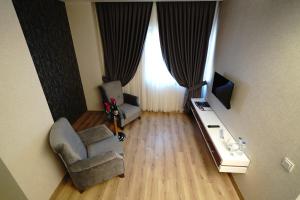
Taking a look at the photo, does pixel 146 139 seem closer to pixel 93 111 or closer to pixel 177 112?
pixel 177 112

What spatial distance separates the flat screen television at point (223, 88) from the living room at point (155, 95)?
0.06 ft

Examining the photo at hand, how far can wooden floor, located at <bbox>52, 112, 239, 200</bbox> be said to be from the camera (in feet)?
6.31

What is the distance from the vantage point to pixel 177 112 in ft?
12.5

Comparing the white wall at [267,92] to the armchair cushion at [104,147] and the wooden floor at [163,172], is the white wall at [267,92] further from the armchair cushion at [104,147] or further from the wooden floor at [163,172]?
the armchair cushion at [104,147]

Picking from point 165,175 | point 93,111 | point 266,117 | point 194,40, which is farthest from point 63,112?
point 266,117

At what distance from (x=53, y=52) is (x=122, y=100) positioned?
1.61 m

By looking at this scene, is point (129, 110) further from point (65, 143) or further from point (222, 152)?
point (222, 152)

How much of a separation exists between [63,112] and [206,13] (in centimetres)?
340

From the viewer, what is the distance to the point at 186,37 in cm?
300

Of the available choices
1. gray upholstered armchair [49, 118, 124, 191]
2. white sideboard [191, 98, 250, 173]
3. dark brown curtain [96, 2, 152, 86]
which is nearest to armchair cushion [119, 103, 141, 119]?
dark brown curtain [96, 2, 152, 86]

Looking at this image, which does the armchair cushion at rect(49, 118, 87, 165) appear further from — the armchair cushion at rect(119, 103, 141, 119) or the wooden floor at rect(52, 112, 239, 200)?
the armchair cushion at rect(119, 103, 141, 119)

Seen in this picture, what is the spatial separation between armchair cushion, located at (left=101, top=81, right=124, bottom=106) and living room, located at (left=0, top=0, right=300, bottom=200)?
0.03 m

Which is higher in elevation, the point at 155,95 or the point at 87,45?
the point at 87,45

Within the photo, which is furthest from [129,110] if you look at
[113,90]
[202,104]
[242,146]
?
[242,146]
